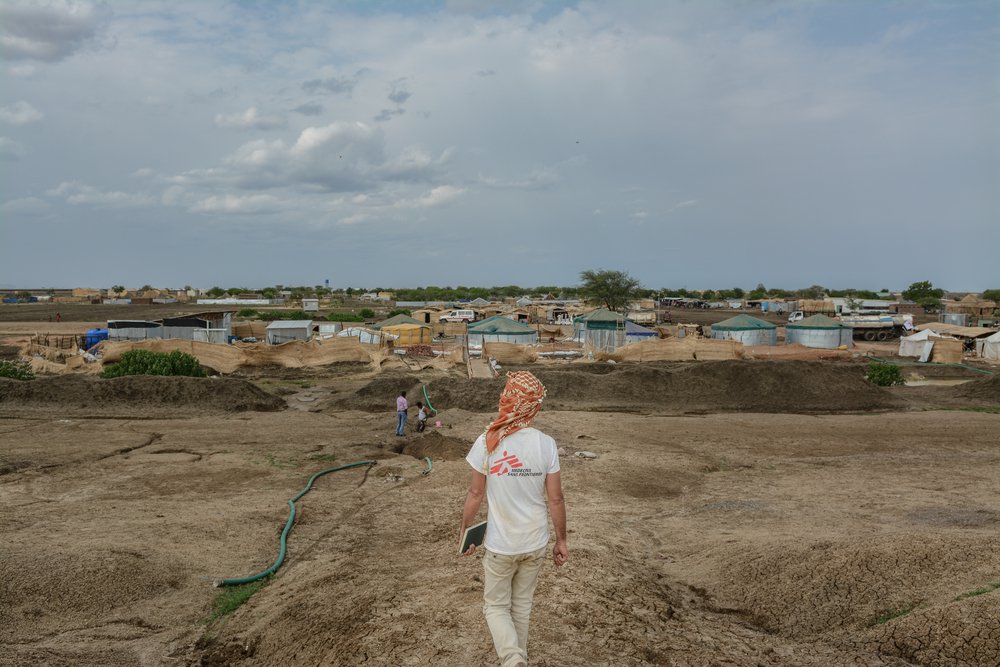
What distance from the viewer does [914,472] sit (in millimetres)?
13703

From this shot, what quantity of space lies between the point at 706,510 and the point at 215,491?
8.56 m

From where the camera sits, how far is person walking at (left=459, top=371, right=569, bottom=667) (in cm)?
436

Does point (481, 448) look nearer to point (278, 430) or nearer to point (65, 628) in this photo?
point (65, 628)

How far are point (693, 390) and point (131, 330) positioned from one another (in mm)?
29153

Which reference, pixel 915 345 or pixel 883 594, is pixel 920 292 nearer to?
pixel 915 345

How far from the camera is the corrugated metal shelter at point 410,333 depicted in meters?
42.8

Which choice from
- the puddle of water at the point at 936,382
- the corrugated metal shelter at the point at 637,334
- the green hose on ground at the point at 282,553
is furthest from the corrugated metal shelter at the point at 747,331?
the green hose on ground at the point at 282,553

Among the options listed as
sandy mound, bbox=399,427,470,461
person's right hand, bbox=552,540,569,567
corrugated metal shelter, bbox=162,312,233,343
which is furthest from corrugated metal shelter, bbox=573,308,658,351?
person's right hand, bbox=552,540,569,567

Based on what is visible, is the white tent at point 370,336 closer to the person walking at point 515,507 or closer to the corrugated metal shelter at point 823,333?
the corrugated metal shelter at point 823,333

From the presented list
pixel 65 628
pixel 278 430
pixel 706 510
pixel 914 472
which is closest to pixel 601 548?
pixel 706 510

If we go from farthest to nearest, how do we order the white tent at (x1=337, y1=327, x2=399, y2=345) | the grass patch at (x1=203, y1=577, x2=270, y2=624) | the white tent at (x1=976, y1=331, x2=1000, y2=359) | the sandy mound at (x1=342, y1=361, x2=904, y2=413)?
the white tent at (x1=337, y1=327, x2=399, y2=345) → the white tent at (x1=976, y1=331, x2=1000, y2=359) → the sandy mound at (x1=342, y1=361, x2=904, y2=413) → the grass patch at (x1=203, y1=577, x2=270, y2=624)

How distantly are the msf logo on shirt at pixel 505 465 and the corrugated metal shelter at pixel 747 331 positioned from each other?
4411 cm

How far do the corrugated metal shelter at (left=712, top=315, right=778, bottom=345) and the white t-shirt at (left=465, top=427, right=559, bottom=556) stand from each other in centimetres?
4404

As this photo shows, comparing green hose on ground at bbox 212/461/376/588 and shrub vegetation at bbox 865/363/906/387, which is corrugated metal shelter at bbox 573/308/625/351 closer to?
shrub vegetation at bbox 865/363/906/387
